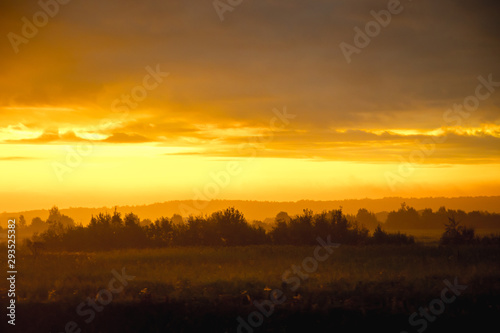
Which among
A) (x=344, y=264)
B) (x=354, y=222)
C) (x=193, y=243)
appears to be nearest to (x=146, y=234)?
(x=193, y=243)

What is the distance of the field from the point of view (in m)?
18.5

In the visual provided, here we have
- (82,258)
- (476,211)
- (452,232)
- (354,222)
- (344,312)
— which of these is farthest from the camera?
(476,211)

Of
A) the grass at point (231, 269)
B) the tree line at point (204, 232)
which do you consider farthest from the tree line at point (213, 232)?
the grass at point (231, 269)

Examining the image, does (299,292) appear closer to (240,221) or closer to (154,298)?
(154,298)

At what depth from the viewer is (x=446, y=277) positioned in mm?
23266

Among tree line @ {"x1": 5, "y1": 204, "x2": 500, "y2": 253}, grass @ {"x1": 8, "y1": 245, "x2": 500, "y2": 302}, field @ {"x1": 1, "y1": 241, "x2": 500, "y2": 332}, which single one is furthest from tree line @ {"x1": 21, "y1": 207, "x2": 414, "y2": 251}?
field @ {"x1": 1, "y1": 241, "x2": 500, "y2": 332}

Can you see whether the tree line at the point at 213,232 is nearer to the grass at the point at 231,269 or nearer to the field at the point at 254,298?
the grass at the point at 231,269

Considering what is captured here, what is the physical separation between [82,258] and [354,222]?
77.7ft

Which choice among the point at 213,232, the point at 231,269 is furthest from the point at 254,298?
the point at 213,232

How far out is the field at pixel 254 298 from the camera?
1850cm

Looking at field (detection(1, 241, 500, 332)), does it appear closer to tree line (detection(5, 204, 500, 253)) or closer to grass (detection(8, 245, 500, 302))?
grass (detection(8, 245, 500, 302))

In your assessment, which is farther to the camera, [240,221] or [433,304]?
[240,221]

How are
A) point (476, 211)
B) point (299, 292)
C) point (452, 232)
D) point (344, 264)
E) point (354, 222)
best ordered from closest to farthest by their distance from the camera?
point (299, 292) → point (344, 264) → point (452, 232) → point (354, 222) → point (476, 211)

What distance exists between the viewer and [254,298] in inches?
786
